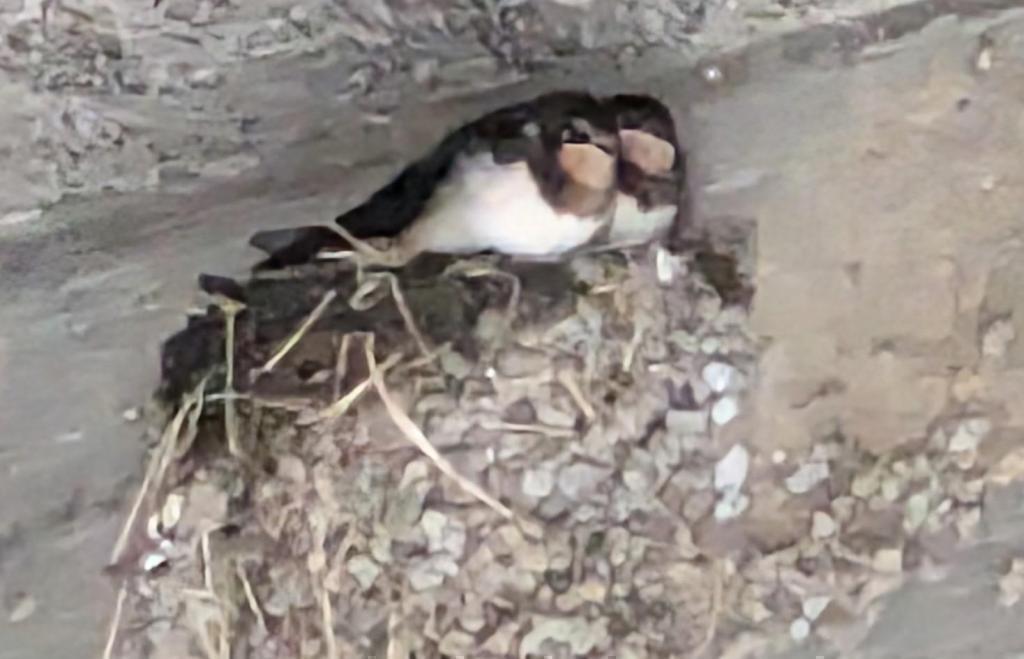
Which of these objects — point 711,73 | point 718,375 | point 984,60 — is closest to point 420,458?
point 718,375

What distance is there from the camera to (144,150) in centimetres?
83

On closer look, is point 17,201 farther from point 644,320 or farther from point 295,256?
point 644,320

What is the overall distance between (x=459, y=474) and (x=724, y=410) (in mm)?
194

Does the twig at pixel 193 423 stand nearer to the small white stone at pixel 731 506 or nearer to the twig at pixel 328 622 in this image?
the twig at pixel 328 622

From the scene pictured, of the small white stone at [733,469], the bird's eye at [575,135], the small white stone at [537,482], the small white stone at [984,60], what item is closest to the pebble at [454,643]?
the small white stone at [537,482]

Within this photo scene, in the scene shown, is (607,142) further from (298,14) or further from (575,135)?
(298,14)

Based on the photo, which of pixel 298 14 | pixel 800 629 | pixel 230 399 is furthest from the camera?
pixel 800 629

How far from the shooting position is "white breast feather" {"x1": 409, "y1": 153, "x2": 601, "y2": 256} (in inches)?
36.7

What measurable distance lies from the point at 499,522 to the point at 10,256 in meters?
0.36

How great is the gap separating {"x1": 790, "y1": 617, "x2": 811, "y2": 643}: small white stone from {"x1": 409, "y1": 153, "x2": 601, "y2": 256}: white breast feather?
1.05 ft

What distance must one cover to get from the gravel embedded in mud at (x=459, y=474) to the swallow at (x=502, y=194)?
0.02 metres

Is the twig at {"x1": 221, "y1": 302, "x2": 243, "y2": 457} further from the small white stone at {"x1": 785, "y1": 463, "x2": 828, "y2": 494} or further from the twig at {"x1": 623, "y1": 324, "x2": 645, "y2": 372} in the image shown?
the small white stone at {"x1": 785, "y1": 463, "x2": 828, "y2": 494}

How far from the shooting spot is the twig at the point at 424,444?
905 millimetres

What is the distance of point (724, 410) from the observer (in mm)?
973
